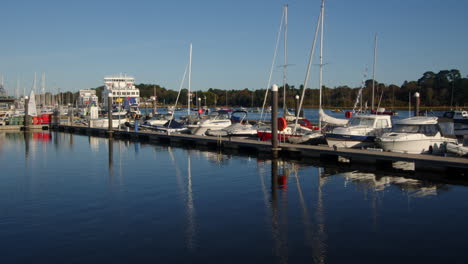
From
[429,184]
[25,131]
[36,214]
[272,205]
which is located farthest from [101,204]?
[25,131]

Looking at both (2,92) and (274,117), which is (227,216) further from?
(2,92)

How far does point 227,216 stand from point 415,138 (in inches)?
527

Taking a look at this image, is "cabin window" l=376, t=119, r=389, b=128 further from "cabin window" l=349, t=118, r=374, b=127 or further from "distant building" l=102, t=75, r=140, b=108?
"distant building" l=102, t=75, r=140, b=108

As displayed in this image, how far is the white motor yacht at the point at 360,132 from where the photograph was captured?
25.2 m

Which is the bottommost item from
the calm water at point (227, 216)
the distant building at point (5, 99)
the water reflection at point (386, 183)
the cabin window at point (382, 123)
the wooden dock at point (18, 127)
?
the calm water at point (227, 216)

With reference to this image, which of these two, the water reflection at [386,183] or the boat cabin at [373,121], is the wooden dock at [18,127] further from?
→ the water reflection at [386,183]

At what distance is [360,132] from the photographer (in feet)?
83.8

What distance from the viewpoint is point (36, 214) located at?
14.5 meters

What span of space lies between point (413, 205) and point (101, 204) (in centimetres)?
1072

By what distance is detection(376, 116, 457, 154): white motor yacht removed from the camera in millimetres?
23016

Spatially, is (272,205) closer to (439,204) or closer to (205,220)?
(205,220)

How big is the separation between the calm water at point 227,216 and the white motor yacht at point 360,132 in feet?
9.38

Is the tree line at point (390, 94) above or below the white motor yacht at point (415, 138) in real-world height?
above

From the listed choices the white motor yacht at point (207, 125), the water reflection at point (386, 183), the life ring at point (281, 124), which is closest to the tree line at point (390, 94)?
the white motor yacht at point (207, 125)
